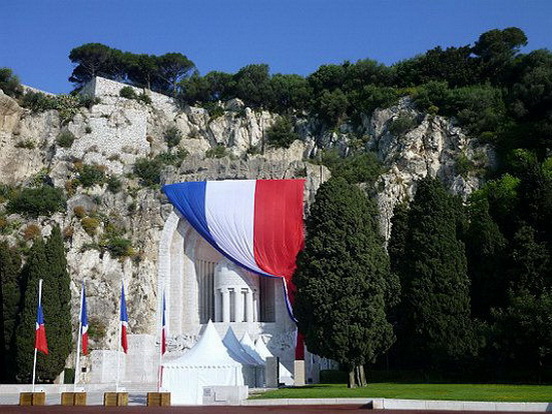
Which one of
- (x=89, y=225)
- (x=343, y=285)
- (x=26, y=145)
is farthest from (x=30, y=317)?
(x=26, y=145)

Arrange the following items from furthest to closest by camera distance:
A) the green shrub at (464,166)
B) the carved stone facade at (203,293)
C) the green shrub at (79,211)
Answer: the green shrub at (464,166) → the green shrub at (79,211) → the carved stone facade at (203,293)

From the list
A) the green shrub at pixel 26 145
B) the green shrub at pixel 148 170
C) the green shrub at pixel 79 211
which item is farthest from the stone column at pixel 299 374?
the green shrub at pixel 26 145

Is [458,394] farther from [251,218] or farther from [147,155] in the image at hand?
[147,155]

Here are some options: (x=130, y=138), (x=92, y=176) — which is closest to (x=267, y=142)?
(x=130, y=138)

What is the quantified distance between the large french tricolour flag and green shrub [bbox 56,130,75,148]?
52.0ft

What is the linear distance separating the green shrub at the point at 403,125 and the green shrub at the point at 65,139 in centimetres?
2447

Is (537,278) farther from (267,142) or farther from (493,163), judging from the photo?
(267,142)

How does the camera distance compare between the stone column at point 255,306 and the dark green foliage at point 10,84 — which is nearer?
the stone column at point 255,306

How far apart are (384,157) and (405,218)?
17677 mm

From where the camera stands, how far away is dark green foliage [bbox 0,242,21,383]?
32406 millimetres

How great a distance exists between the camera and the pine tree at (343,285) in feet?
85.7

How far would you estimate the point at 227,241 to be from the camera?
39.5m

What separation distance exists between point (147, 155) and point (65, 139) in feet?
21.0

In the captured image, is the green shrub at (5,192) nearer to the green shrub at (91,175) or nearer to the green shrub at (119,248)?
the green shrub at (91,175)
